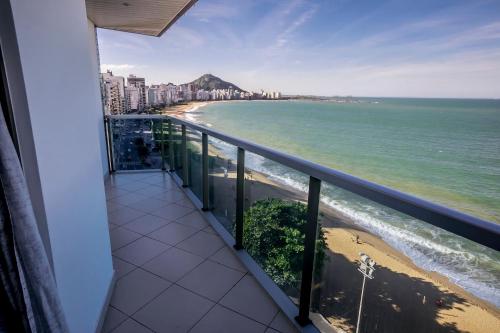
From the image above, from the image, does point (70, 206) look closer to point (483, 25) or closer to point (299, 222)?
point (299, 222)

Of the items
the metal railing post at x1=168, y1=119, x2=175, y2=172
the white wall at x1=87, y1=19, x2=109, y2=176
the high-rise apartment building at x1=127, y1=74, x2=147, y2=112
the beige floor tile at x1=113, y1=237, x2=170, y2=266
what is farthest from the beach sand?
the beige floor tile at x1=113, y1=237, x2=170, y2=266

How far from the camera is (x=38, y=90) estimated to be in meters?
0.94

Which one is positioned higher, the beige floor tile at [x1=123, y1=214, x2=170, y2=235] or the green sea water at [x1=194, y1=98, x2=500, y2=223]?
the beige floor tile at [x1=123, y1=214, x2=170, y2=235]

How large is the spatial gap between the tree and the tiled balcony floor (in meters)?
0.19

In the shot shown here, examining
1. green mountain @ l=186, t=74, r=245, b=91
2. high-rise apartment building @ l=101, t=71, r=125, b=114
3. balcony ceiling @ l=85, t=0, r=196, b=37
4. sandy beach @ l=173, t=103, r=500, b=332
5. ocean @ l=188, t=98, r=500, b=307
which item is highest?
green mountain @ l=186, t=74, r=245, b=91

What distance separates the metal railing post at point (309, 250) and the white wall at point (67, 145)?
1209mm

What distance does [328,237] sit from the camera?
179 cm

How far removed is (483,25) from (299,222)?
53196mm

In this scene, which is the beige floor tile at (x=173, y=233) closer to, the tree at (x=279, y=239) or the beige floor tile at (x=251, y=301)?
the tree at (x=279, y=239)

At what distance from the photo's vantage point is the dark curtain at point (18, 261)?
0.64 m

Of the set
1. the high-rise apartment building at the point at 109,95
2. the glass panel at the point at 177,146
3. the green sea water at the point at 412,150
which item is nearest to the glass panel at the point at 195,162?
the glass panel at the point at 177,146

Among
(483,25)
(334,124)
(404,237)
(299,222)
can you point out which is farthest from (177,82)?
(483,25)

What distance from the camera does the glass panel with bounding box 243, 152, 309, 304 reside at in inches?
66.1

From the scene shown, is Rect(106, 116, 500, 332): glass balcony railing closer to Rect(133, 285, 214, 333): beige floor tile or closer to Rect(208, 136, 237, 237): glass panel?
Rect(208, 136, 237, 237): glass panel
